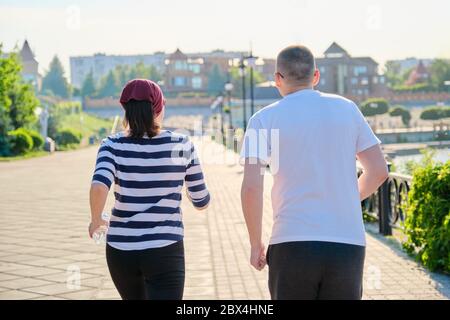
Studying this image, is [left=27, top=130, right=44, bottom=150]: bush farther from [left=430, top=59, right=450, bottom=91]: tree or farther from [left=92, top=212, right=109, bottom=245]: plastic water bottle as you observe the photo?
[left=430, top=59, right=450, bottom=91]: tree

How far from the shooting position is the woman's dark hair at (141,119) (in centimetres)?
331

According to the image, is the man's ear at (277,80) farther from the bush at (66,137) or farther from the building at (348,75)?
the building at (348,75)

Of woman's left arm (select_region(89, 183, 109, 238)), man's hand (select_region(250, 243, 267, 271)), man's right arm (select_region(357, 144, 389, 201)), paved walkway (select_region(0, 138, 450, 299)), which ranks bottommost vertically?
paved walkway (select_region(0, 138, 450, 299))

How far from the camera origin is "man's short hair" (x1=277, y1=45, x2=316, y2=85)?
9.84 feet

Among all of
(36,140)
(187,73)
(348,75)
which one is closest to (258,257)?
(36,140)

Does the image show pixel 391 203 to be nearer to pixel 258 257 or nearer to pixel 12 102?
pixel 258 257

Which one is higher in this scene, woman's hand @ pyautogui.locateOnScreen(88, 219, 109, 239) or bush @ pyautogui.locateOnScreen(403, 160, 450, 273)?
woman's hand @ pyautogui.locateOnScreen(88, 219, 109, 239)

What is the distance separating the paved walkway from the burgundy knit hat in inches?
118

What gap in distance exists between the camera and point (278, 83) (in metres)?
3.09

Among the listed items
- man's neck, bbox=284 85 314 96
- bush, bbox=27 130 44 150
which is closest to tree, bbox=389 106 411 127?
bush, bbox=27 130 44 150

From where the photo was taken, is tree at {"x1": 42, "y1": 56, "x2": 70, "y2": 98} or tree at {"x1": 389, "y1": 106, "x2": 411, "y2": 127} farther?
tree at {"x1": 42, "y1": 56, "x2": 70, "y2": 98}

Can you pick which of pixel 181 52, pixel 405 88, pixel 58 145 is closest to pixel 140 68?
pixel 181 52

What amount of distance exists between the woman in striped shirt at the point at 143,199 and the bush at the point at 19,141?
35.8 metres
